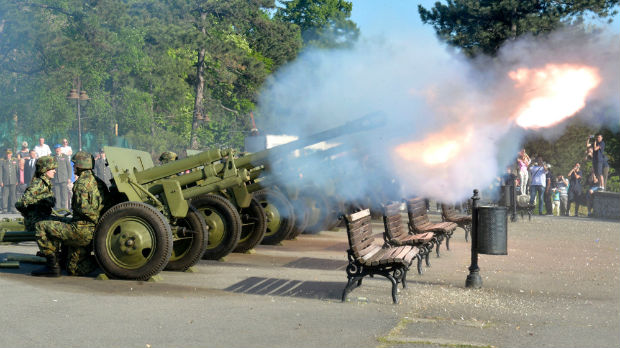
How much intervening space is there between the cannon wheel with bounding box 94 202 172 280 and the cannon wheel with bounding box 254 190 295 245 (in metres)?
4.79

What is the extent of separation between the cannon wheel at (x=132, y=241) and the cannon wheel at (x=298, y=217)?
5.34m

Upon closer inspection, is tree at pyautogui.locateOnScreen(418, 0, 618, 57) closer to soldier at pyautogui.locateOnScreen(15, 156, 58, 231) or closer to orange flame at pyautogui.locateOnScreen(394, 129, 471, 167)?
orange flame at pyautogui.locateOnScreen(394, 129, 471, 167)

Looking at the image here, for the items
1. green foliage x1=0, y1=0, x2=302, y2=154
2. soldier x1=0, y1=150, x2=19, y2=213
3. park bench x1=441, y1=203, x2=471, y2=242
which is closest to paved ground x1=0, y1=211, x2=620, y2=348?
park bench x1=441, y1=203, x2=471, y2=242

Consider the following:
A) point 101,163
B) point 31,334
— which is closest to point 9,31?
point 101,163

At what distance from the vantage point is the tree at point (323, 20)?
1627 cm

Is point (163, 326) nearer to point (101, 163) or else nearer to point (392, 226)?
point (392, 226)

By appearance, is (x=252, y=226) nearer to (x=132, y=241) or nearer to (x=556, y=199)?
(x=132, y=241)

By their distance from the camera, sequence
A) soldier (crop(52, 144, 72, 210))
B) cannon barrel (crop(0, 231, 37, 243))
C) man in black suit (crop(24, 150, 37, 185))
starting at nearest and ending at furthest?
cannon barrel (crop(0, 231, 37, 243))
soldier (crop(52, 144, 72, 210))
man in black suit (crop(24, 150, 37, 185))

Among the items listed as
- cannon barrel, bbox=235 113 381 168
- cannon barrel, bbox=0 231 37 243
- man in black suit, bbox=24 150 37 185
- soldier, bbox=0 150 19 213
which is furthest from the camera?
soldier, bbox=0 150 19 213

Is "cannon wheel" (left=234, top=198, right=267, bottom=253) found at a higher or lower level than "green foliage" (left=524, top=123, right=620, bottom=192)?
lower

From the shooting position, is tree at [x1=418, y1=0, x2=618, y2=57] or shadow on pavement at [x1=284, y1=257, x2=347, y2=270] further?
tree at [x1=418, y1=0, x2=618, y2=57]

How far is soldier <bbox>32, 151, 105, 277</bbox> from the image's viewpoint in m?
10.6

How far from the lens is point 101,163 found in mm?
23344

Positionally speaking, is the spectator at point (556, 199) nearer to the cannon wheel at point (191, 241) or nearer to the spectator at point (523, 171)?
the spectator at point (523, 171)
